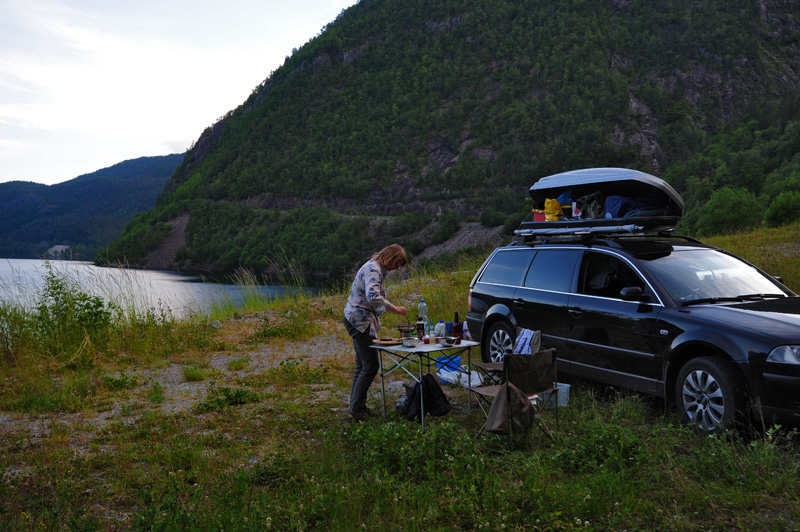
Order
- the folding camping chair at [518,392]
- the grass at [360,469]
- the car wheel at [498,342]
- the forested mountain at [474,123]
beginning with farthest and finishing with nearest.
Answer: the forested mountain at [474,123] < the car wheel at [498,342] < the folding camping chair at [518,392] < the grass at [360,469]

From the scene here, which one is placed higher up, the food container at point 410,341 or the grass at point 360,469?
the food container at point 410,341


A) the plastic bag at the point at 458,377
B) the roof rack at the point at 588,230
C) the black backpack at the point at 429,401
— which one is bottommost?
the plastic bag at the point at 458,377

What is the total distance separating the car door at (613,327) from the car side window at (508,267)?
100cm

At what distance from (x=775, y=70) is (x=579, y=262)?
132 metres

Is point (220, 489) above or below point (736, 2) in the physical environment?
below

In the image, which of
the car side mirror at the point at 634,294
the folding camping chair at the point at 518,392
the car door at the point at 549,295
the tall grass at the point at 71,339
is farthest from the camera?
the tall grass at the point at 71,339

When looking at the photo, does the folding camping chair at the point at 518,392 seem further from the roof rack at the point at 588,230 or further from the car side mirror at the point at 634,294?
the roof rack at the point at 588,230

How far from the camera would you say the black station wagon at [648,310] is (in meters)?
4.52

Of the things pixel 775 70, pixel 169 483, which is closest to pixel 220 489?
pixel 169 483

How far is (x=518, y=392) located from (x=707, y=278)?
97.6 inches

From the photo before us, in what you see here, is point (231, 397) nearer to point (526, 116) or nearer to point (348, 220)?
point (348, 220)

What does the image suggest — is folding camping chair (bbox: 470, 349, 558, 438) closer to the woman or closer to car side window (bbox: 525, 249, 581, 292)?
the woman

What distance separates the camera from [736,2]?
114375 mm

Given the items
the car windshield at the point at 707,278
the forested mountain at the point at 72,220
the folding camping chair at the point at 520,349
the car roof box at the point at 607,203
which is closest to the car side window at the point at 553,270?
the car roof box at the point at 607,203
